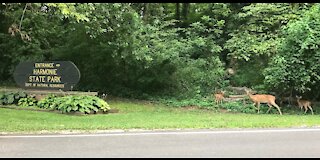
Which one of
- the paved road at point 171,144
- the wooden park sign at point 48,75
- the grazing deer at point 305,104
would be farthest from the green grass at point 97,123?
the grazing deer at point 305,104

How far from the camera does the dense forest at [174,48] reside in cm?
1631

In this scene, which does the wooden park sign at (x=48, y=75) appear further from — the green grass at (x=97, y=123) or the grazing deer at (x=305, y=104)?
the grazing deer at (x=305, y=104)

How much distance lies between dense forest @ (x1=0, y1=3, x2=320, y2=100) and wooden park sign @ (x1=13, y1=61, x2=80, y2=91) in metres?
1.55

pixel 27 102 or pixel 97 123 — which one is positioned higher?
pixel 27 102

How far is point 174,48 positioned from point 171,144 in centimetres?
1123

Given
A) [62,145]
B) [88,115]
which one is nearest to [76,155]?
[62,145]

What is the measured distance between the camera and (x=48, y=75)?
15.8 m

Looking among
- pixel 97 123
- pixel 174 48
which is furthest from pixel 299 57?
pixel 97 123

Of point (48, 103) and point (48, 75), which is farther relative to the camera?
point (48, 75)

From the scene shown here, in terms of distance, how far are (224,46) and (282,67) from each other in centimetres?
560

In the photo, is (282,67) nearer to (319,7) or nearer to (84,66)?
(319,7)

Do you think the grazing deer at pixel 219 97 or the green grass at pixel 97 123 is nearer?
the green grass at pixel 97 123

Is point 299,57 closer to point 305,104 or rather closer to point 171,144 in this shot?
point 305,104

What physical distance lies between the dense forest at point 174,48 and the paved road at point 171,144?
7071mm
